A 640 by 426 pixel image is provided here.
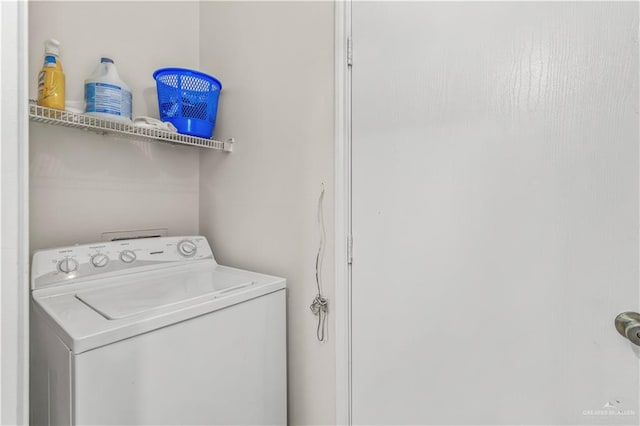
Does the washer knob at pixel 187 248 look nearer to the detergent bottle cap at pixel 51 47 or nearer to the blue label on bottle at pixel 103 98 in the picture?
the blue label on bottle at pixel 103 98

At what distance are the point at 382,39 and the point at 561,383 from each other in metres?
1.25

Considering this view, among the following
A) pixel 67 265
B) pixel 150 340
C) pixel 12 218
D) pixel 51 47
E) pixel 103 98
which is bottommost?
pixel 150 340

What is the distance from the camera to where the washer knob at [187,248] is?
4.85 ft

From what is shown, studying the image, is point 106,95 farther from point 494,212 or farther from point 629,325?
point 629,325

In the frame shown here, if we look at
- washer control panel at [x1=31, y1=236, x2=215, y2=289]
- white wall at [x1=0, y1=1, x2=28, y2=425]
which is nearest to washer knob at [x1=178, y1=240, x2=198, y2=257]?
washer control panel at [x1=31, y1=236, x2=215, y2=289]

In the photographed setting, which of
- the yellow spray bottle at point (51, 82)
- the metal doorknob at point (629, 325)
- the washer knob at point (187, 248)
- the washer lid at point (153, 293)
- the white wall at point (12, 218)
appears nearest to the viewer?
the white wall at point (12, 218)

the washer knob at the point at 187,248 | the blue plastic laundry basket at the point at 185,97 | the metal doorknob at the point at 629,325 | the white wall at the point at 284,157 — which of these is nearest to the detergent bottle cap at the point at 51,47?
the blue plastic laundry basket at the point at 185,97

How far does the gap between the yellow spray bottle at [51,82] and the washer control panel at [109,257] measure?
21.0 inches

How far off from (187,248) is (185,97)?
0.72m

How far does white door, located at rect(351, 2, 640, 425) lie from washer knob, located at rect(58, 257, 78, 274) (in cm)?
107

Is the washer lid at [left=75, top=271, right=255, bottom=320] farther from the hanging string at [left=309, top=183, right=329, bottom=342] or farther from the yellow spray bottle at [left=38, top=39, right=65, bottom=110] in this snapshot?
the yellow spray bottle at [left=38, top=39, right=65, bottom=110]

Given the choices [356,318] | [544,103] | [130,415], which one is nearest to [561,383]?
[356,318]

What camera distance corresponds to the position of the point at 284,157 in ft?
4.48

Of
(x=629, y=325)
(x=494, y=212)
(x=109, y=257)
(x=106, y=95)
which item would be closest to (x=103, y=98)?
(x=106, y=95)
